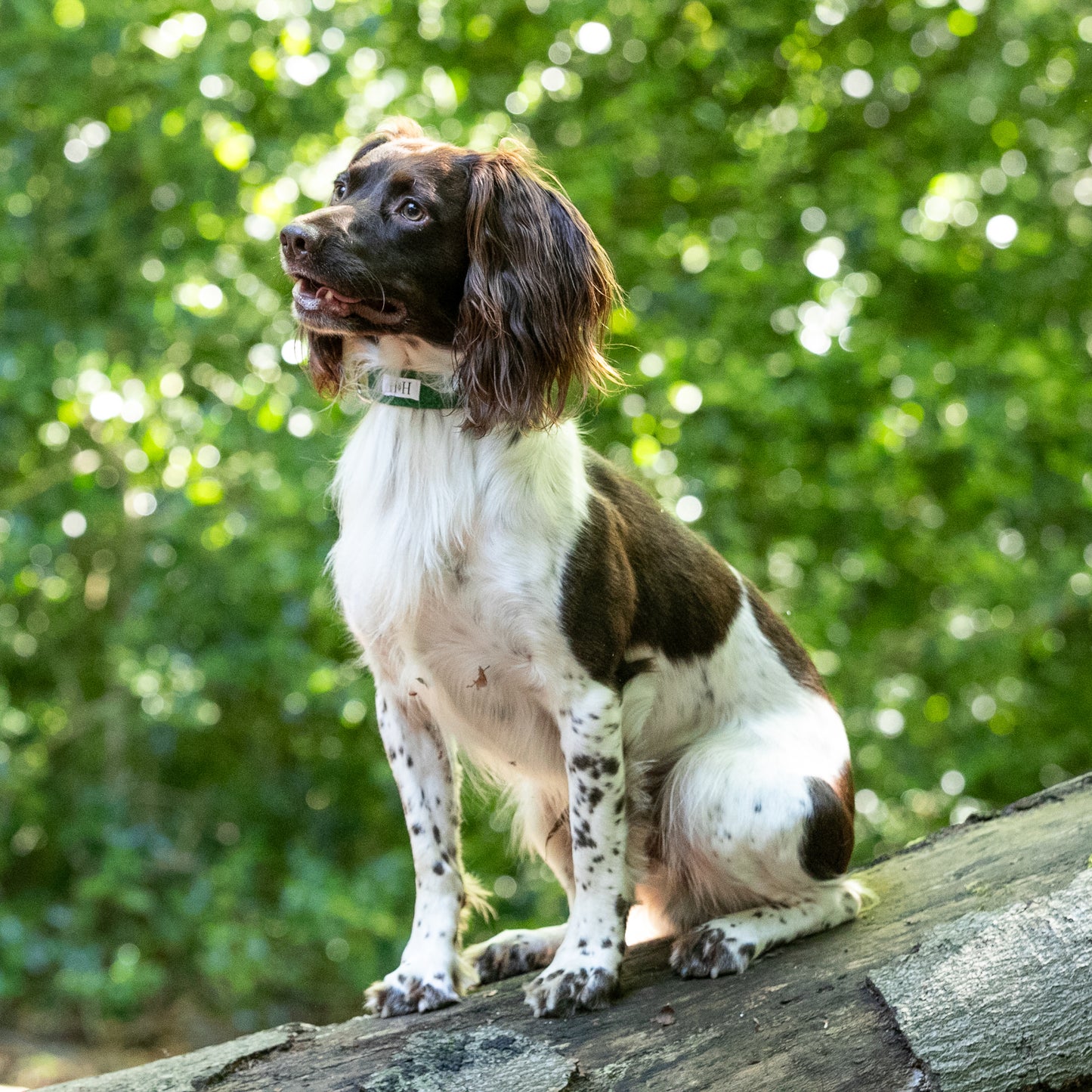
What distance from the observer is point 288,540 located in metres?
4.62

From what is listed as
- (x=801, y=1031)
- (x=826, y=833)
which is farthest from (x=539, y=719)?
(x=801, y=1031)

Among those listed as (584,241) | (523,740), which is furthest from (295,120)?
(523,740)

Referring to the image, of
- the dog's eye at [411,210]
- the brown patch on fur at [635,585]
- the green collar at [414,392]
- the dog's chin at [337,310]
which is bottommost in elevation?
the brown patch on fur at [635,585]

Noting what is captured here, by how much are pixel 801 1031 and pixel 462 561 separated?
42.2 inches

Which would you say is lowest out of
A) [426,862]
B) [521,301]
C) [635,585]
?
[426,862]

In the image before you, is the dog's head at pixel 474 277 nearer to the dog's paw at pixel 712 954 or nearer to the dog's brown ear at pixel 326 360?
the dog's brown ear at pixel 326 360

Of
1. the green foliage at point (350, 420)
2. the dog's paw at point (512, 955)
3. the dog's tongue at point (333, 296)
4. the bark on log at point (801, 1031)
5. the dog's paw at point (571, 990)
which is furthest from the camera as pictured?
the green foliage at point (350, 420)

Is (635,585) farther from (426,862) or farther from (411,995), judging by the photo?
(411,995)

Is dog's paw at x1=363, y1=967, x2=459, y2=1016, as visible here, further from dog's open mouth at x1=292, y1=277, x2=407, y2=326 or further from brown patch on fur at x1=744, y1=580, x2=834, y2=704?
dog's open mouth at x1=292, y1=277, x2=407, y2=326

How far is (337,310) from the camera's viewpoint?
7.47 ft

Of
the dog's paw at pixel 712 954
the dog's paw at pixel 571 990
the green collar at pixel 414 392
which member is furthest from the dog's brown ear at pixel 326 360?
the dog's paw at pixel 712 954

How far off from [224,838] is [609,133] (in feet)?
11.6

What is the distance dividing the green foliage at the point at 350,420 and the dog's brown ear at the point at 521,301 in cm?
225

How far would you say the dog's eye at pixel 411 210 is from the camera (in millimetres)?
2328
